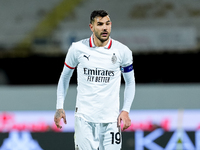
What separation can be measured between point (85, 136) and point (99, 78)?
0.44m

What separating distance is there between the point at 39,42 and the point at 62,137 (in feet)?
15.1

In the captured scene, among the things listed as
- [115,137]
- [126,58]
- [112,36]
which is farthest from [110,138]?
[112,36]

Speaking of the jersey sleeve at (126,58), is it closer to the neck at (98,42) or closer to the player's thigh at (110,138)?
the neck at (98,42)

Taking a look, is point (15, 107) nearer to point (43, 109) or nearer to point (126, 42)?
point (43, 109)

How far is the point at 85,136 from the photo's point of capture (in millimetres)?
2863

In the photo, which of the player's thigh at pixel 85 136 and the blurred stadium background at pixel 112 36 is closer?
the player's thigh at pixel 85 136

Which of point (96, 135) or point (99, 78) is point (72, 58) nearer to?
point (99, 78)

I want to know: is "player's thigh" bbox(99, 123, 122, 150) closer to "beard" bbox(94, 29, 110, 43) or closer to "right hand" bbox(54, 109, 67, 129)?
"right hand" bbox(54, 109, 67, 129)

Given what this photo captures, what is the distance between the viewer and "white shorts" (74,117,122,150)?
287cm

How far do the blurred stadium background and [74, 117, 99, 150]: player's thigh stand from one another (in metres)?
3.37

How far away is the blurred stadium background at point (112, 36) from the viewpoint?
662cm

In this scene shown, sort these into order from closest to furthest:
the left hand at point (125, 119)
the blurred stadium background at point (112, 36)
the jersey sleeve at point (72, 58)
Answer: the left hand at point (125, 119)
the jersey sleeve at point (72, 58)
the blurred stadium background at point (112, 36)

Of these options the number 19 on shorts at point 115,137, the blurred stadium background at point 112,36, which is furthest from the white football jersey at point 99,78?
the blurred stadium background at point 112,36

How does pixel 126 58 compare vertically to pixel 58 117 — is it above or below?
above
